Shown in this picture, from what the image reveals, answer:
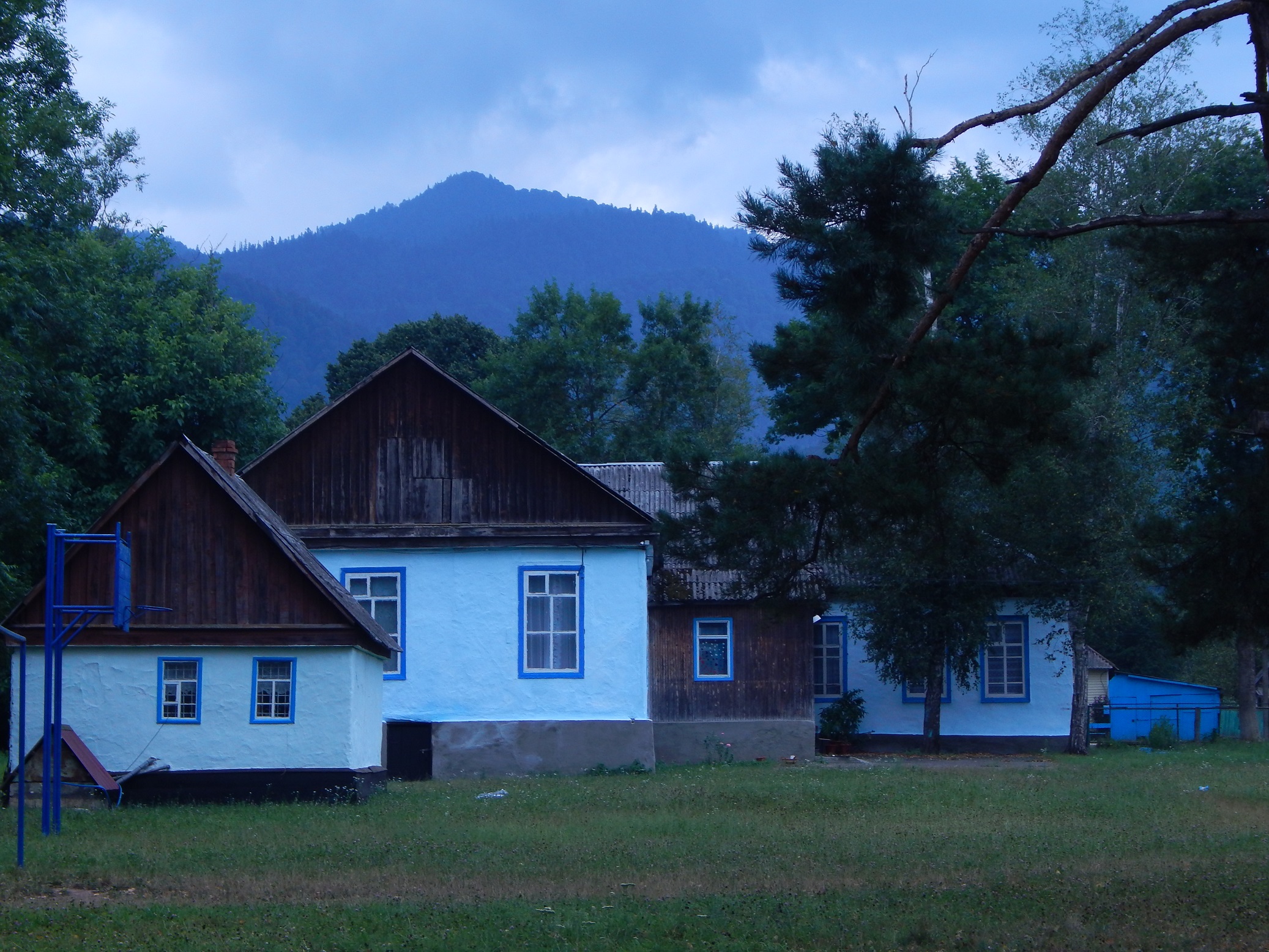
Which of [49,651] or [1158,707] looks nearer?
[49,651]

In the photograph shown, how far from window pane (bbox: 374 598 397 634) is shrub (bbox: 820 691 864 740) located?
1095cm

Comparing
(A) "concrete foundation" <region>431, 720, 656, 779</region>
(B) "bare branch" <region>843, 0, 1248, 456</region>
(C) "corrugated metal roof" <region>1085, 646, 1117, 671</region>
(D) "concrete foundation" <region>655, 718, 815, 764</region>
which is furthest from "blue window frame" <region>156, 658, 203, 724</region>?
(C) "corrugated metal roof" <region>1085, 646, 1117, 671</region>

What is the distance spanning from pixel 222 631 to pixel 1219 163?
23271mm

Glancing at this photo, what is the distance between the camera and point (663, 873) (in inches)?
435

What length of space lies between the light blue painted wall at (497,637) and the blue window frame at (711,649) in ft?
17.3

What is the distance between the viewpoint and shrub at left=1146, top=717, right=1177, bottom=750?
→ 32.7m

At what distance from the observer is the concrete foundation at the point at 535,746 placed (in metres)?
22.1

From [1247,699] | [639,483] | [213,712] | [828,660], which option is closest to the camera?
[213,712]

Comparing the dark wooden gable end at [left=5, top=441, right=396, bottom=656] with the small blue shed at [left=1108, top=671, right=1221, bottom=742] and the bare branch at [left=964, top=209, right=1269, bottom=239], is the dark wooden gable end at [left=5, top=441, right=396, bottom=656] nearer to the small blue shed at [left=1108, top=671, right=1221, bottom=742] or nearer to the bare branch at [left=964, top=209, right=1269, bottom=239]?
the bare branch at [left=964, top=209, right=1269, bottom=239]

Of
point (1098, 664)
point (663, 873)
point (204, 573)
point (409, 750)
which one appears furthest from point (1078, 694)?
point (663, 873)

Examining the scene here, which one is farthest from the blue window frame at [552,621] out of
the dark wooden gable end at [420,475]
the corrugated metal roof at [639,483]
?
the corrugated metal roof at [639,483]

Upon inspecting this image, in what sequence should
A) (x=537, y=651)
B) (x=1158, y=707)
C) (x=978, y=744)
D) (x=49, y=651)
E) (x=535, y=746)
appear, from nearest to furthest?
(x=49, y=651)
(x=535, y=746)
(x=537, y=651)
(x=978, y=744)
(x=1158, y=707)

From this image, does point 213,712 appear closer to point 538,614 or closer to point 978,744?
point 538,614

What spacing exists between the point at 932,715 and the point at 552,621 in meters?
10.6
